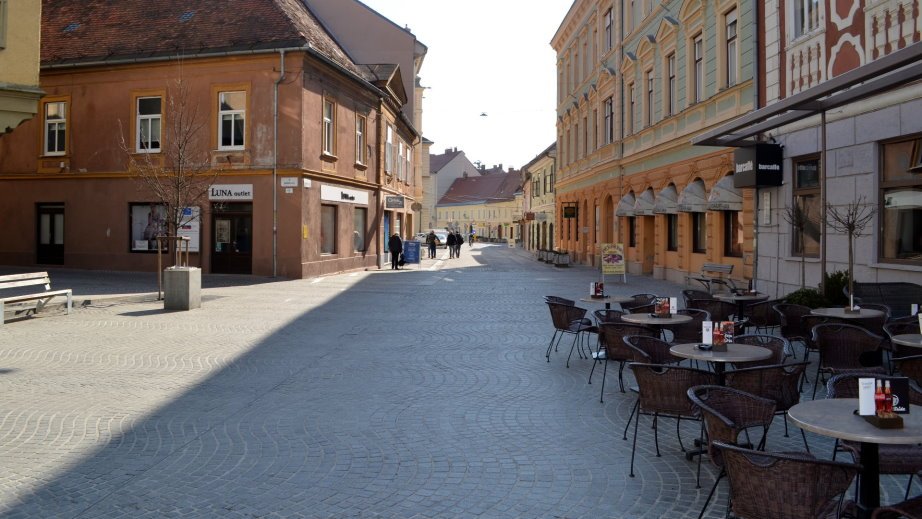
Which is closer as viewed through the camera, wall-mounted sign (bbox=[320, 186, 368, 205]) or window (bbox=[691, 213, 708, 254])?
window (bbox=[691, 213, 708, 254])

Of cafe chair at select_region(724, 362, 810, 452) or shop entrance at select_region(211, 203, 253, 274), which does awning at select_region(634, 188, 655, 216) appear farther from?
cafe chair at select_region(724, 362, 810, 452)

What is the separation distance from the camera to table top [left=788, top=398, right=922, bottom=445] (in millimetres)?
3744

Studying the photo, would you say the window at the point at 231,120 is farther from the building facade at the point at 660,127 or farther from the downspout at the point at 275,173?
the building facade at the point at 660,127

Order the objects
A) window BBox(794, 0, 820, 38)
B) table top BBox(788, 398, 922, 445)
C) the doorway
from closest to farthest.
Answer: table top BBox(788, 398, 922, 445), window BBox(794, 0, 820, 38), the doorway

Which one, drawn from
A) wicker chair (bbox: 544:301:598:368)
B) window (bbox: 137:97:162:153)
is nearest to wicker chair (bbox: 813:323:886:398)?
wicker chair (bbox: 544:301:598:368)

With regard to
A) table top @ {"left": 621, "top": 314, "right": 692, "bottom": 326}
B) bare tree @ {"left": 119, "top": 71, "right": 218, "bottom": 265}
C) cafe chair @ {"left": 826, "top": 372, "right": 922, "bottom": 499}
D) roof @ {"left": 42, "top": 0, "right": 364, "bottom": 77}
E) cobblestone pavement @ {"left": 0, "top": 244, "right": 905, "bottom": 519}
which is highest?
roof @ {"left": 42, "top": 0, "right": 364, "bottom": 77}

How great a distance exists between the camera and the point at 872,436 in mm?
3770

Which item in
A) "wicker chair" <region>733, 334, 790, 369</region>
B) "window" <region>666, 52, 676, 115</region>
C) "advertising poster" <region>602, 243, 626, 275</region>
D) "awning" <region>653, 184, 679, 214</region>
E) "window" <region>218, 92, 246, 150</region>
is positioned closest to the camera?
"wicker chair" <region>733, 334, 790, 369</region>

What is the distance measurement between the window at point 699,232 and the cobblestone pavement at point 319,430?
11.3 metres

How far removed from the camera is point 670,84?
Answer: 24359mm

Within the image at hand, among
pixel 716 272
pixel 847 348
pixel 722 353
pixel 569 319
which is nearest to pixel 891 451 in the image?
pixel 722 353

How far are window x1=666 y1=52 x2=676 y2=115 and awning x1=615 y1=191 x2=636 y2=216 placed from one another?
4712mm

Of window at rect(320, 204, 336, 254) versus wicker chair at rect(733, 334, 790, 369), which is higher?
window at rect(320, 204, 336, 254)

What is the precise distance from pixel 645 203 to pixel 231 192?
14217mm
